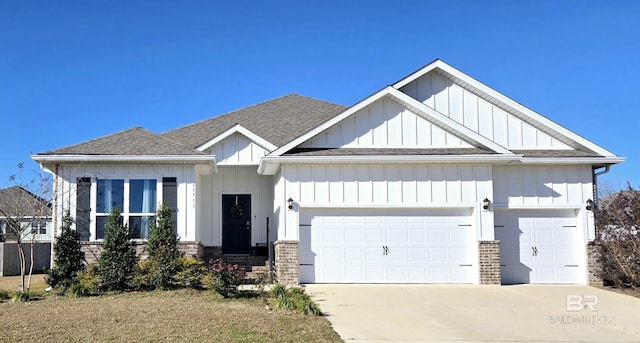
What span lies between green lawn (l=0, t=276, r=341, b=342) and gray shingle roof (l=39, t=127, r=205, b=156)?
170 inches

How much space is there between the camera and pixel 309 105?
74.2 ft

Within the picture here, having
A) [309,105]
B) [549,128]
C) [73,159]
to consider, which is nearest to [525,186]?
[549,128]

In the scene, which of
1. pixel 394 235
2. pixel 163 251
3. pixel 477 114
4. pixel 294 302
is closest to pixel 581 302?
pixel 394 235

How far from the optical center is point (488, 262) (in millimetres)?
14680

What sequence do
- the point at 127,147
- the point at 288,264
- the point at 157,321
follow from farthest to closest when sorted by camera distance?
the point at 127,147, the point at 288,264, the point at 157,321

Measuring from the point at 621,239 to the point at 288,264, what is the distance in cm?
844

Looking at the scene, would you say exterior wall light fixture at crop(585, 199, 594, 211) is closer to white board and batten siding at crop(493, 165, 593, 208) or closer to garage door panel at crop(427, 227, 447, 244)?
white board and batten siding at crop(493, 165, 593, 208)

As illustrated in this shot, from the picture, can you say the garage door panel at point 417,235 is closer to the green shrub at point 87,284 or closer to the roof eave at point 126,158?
the roof eave at point 126,158

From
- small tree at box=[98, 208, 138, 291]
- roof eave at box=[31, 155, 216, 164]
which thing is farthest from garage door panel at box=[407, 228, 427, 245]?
small tree at box=[98, 208, 138, 291]

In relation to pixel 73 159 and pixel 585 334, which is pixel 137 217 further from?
pixel 585 334

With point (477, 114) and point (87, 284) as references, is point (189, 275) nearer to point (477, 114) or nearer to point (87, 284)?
point (87, 284)

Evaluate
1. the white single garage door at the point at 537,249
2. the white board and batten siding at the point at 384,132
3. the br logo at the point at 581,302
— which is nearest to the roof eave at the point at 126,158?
the white board and batten siding at the point at 384,132

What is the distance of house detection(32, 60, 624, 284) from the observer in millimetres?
14758

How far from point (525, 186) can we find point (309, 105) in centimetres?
972
